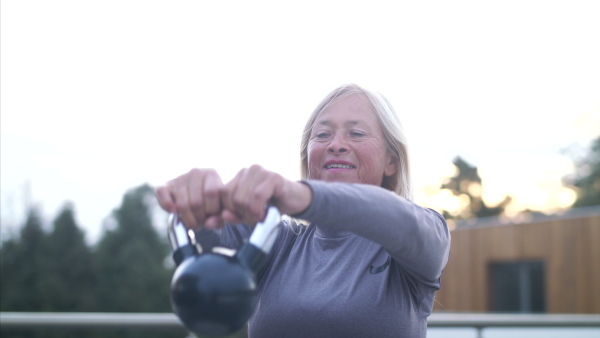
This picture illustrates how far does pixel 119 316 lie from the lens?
3.18 meters

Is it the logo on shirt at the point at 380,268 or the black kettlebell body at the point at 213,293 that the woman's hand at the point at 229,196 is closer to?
the black kettlebell body at the point at 213,293

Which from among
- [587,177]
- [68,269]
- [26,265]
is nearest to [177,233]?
[26,265]

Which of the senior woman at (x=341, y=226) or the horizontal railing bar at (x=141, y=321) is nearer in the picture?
the senior woman at (x=341, y=226)

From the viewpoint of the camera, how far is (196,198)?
98 centimetres

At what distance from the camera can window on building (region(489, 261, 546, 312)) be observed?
14.8 metres

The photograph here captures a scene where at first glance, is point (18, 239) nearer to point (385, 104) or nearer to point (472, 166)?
point (385, 104)

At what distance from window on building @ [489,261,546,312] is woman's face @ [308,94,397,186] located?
13827 mm

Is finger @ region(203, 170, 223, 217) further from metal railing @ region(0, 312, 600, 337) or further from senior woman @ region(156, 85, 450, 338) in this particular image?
metal railing @ region(0, 312, 600, 337)

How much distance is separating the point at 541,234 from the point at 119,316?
12.5 meters


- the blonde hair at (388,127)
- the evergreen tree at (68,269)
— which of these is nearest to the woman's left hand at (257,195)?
the blonde hair at (388,127)

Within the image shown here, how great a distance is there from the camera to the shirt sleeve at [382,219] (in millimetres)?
1056

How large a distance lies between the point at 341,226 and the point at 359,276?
1.44 feet

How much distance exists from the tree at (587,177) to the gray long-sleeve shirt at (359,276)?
3903 centimetres

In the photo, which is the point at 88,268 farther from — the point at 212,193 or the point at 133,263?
the point at 212,193
